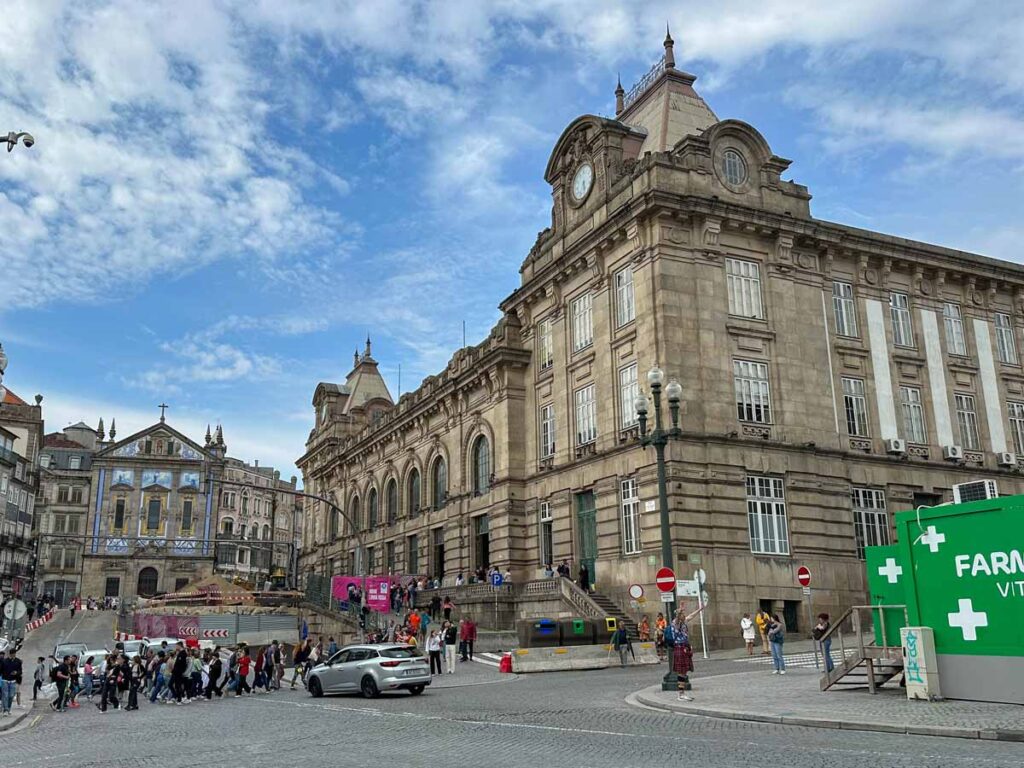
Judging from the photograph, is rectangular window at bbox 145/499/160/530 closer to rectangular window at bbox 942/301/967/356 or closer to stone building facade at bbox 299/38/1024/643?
stone building facade at bbox 299/38/1024/643

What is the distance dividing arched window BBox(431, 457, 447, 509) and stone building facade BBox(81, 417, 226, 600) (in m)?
40.5

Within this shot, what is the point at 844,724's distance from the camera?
1338 centimetres

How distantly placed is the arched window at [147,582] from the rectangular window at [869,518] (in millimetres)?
69133

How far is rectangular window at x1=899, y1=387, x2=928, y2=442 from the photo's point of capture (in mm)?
38562

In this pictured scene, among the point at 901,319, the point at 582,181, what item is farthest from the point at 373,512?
the point at 901,319

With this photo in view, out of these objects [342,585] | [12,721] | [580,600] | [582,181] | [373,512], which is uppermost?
[582,181]

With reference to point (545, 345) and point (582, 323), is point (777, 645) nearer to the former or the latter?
point (582, 323)

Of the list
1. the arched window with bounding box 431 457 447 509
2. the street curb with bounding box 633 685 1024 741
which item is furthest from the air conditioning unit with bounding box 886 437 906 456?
the street curb with bounding box 633 685 1024 741

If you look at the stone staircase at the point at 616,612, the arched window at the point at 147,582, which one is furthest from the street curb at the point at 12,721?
the arched window at the point at 147,582

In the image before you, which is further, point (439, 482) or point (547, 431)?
point (439, 482)

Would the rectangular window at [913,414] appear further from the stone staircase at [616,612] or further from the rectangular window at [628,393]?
the stone staircase at [616,612]

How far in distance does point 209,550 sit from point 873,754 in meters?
86.8

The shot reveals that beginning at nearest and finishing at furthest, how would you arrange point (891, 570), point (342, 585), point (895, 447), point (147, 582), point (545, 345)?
point (891, 570) < point (895, 447) < point (545, 345) < point (342, 585) < point (147, 582)

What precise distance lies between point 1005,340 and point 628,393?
1899cm
